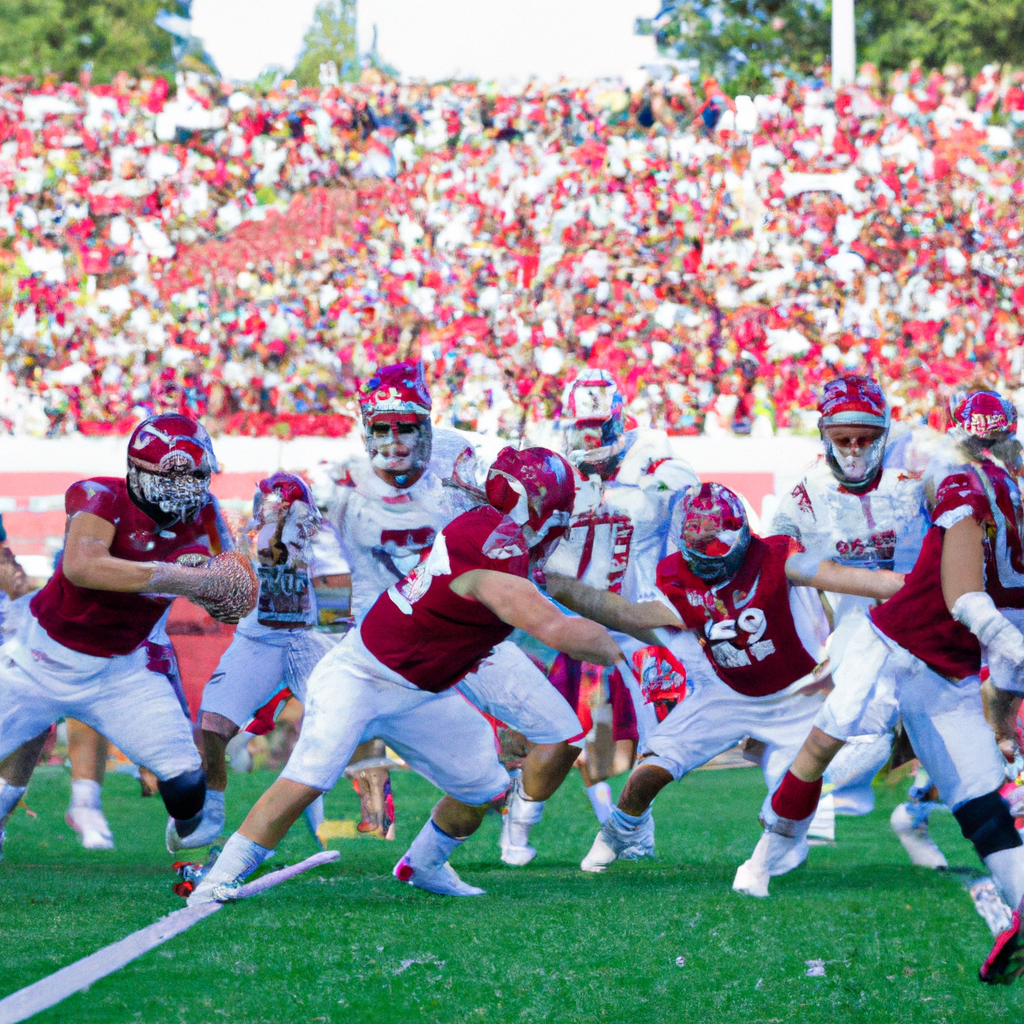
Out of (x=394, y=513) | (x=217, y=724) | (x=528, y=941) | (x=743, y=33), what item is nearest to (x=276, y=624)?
(x=217, y=724)

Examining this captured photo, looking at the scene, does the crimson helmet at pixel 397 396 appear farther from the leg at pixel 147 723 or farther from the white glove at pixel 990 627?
the white glove at pixel 990 627

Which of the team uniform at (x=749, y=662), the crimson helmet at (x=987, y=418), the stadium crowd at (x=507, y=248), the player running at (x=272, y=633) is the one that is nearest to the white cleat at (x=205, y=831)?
the player running at (x=272, y=633)

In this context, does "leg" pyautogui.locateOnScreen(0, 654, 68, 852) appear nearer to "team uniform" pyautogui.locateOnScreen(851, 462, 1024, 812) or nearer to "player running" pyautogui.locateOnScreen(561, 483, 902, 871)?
"player running" pyautogui.locateOnScreen(561, 483, 902, 871)

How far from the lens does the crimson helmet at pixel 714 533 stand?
5.08 m

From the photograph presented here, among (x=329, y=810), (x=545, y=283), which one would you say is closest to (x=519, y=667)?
(x=329, y=810)

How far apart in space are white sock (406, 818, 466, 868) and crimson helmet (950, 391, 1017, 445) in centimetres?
253

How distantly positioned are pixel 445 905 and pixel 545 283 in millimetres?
9172

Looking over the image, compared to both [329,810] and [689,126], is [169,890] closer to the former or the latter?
[329,810]

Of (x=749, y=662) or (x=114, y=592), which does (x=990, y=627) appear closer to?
(x=749, y=662)

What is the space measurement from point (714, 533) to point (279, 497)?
2082mm

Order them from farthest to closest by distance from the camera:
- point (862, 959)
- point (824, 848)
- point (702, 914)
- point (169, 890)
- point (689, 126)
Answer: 1. point (689, 126)
2. point (824, 848)
3. point (169, 890)
4. point (702, 914)
5. point (862, 959)

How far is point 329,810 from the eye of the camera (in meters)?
7.44

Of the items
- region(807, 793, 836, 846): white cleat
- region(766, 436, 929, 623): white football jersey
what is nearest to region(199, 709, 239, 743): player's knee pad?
region(766, 436, 929, 623): white football jersey

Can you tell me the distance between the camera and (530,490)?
4.47m
